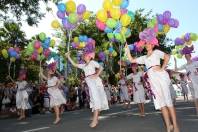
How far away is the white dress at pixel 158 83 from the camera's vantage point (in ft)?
29.3

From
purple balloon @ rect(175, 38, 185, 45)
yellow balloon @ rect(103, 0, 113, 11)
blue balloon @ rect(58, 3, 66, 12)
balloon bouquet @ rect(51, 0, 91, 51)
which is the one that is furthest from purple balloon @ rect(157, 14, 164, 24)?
blue balloon @ rect(58, 3, 66, 12)

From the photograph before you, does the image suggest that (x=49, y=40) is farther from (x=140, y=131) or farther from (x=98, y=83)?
(x=140, y=131)

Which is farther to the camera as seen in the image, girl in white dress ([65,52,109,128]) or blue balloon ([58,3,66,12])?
blue balloon ([58,3,66,12])

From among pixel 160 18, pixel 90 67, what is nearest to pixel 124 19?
pixel 160 18

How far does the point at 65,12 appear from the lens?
569 inches

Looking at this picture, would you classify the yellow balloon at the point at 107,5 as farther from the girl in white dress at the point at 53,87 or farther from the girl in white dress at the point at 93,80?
the girl in white dress at the point at 93,80

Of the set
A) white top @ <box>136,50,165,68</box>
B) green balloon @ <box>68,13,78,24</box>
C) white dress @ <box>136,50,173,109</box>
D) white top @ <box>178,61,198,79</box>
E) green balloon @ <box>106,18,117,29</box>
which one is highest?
green balloon @ <box>68,13,78,24</box>

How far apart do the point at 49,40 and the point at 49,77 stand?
366cm

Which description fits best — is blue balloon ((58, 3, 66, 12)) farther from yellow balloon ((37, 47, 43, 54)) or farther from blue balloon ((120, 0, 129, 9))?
yellow balloon ((37, 47, 43, 54))

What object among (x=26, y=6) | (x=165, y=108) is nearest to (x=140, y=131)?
(x=165, y=108)

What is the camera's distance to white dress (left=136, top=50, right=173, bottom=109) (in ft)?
29.3

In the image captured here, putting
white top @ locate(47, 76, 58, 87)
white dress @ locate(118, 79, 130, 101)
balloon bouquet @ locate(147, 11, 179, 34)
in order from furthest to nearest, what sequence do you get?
white dress @ locate(118, 79, 130, 101) < white top @ locate(47, 76, 58, 87) < balloon bouquet @ locate(147, 11, 179, 34)

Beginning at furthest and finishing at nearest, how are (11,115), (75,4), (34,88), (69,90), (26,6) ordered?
(69,90) < (26,6) < (34,88) < (11,115) < (75,4)

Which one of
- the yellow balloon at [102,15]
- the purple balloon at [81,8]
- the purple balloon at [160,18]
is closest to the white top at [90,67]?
the yellow balloon at [102,15]
